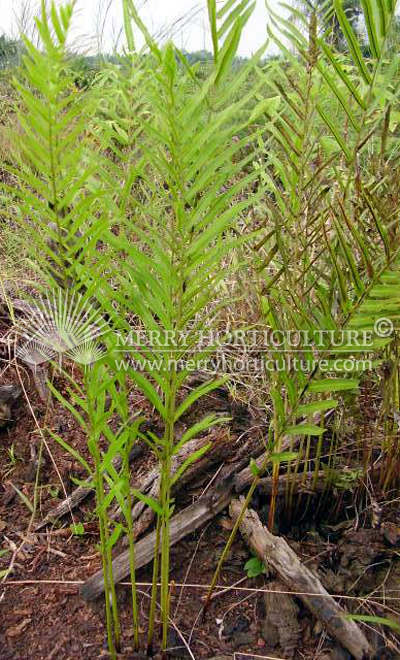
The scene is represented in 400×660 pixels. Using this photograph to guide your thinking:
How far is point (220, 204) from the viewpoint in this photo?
0.75 m

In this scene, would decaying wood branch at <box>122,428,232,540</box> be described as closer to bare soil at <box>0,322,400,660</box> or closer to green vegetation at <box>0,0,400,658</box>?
bare soil at <box>0,322,400,660</box>

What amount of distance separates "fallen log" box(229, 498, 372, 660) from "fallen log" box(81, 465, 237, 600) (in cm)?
8

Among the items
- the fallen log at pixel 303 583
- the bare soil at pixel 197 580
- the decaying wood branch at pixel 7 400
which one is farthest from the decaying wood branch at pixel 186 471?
the decaying wood branch at pixel 7 400

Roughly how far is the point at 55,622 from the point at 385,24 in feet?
3.57

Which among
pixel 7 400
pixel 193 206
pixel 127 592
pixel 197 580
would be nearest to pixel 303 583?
pixel 197 580

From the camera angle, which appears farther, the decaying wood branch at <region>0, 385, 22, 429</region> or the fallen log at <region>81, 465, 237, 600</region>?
the decaying wood branch at <region>0, 385, 22, 429</region>

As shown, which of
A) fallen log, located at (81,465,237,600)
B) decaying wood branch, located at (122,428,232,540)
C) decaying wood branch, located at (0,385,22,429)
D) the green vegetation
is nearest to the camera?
the green vegetation

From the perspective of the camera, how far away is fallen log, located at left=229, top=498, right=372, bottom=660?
3.33 feet

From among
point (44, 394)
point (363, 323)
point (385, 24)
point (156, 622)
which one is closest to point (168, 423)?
point (363, 323)

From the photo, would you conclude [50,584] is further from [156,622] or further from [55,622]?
[156,622]

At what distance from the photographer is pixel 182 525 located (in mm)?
1226
